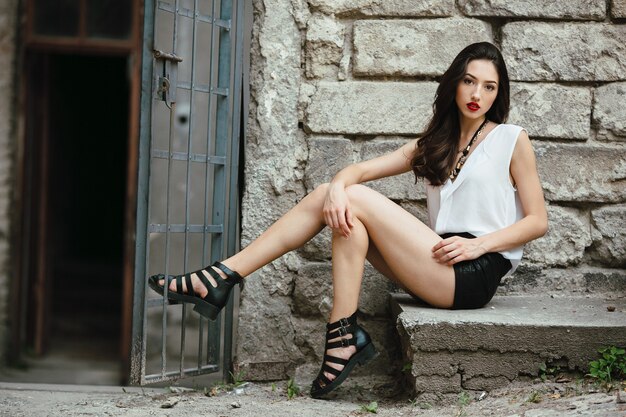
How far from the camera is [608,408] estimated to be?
2.52 m

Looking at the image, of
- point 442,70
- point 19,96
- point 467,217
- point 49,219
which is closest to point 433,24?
point 442,70

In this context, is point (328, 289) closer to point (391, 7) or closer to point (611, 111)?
point (391, 7)

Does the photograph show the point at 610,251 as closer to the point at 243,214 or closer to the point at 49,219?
the point at 243,214

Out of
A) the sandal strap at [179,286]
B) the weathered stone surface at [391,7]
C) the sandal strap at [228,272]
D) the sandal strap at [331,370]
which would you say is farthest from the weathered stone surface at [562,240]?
the sandal strap at [179,286]

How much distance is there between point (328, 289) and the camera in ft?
11.7

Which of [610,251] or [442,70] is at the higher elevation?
[442,70]

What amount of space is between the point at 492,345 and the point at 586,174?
3.44 ft

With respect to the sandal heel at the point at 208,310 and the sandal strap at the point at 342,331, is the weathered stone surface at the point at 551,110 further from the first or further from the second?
the sandal heel at the point at 208,310

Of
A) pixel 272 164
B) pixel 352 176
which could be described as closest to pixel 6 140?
pixel 272 164

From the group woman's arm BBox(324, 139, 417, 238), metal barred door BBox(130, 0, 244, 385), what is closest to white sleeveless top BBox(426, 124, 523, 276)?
woman's arm BBox(324, 139, 417, 238)

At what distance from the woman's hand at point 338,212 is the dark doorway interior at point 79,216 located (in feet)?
9.48

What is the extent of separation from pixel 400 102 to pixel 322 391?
4.25ft

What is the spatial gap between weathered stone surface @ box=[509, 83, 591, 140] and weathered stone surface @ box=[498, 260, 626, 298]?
0.58m

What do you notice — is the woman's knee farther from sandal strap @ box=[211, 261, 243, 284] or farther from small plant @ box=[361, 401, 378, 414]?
small plant @ box=[361, 401, 378, 414]
